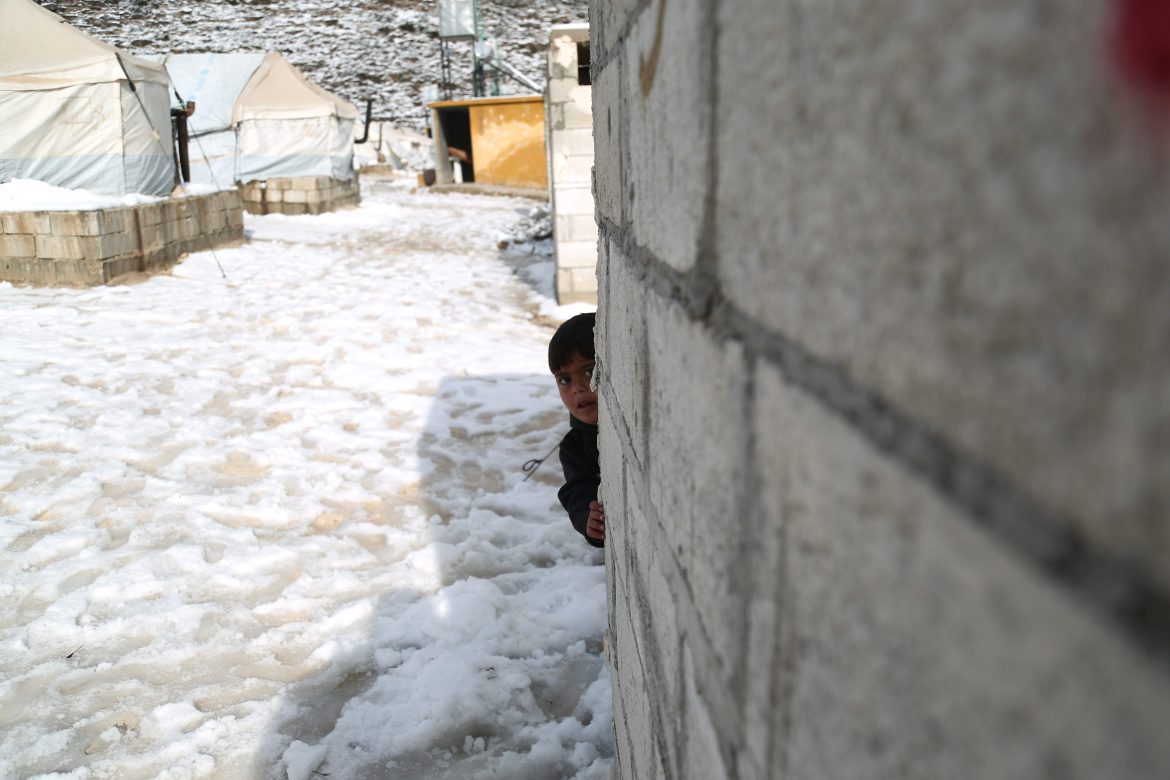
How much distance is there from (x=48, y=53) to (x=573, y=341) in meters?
10.5

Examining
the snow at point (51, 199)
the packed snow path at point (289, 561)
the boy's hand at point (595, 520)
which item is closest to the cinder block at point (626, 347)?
the boy's hand at point (595, 520)

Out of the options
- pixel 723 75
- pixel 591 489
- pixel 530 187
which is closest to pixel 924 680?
pixel 723 75

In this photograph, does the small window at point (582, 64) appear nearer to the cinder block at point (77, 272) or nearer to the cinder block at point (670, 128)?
the cinder block at point (77, 272)

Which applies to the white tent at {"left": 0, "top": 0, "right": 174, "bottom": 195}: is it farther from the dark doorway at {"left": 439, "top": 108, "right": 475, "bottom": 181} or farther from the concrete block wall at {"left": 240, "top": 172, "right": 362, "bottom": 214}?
the dark doorway at {"left": 439, "top": 108, "right": 475, "bottom": 181}

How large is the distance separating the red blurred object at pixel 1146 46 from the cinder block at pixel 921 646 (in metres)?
0.16

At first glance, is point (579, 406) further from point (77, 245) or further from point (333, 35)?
point (333, 35)

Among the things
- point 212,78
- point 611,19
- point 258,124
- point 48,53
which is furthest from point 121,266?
point 212,78

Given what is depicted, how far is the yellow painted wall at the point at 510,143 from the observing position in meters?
19.5

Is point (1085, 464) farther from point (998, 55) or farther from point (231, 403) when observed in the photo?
point (231, 403)

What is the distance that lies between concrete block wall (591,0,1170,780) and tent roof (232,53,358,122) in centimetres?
1666

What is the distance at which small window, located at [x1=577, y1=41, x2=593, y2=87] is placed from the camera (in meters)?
7.14

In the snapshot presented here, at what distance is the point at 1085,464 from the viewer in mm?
264

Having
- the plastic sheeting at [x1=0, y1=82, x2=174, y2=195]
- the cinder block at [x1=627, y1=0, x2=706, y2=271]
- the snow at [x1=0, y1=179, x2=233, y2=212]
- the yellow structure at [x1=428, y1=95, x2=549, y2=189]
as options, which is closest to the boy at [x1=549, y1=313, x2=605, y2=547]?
the cinder block at [x1=627, y1=0, x2=706, y2=271]

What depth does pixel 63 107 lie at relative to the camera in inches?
395
